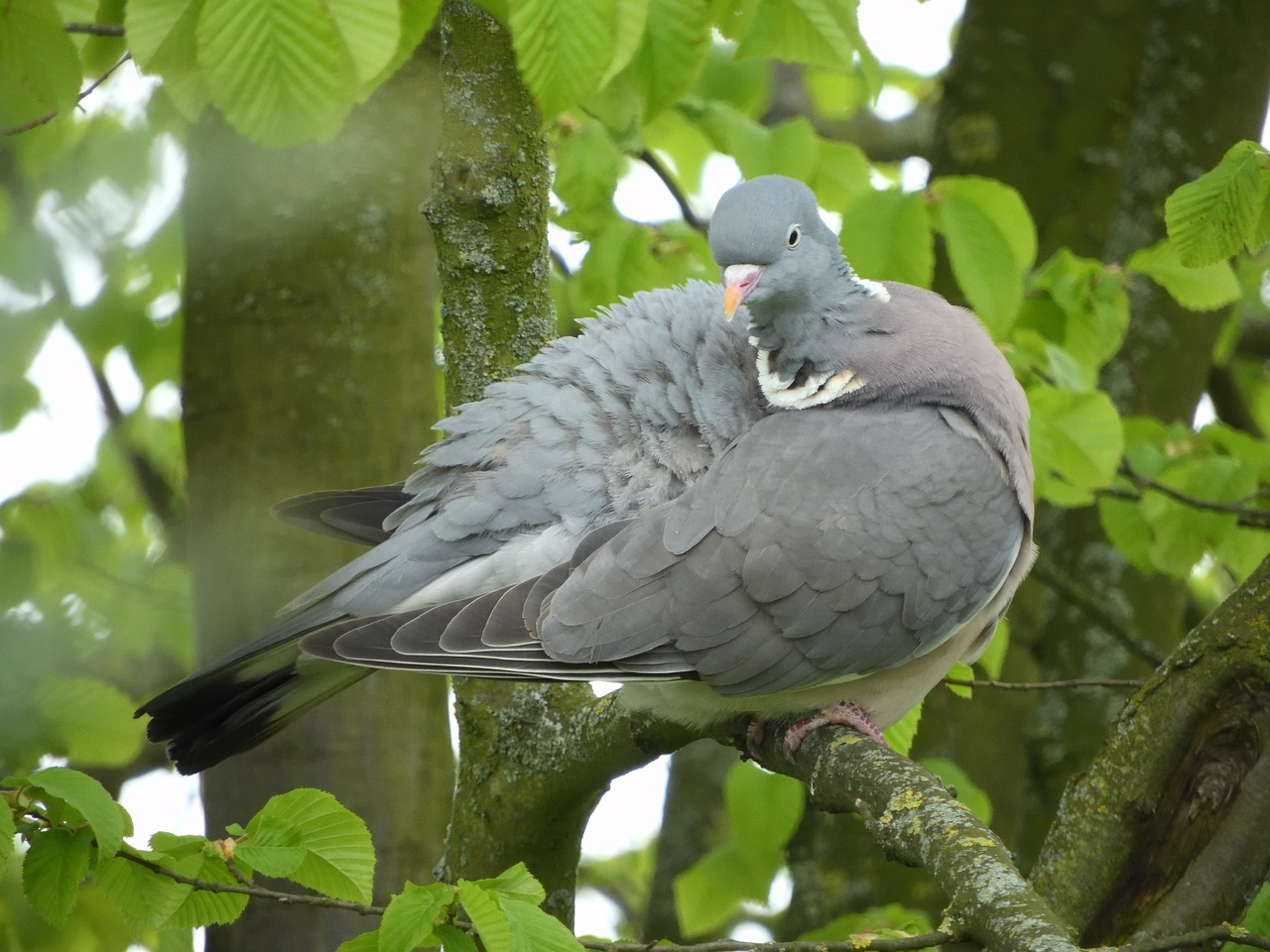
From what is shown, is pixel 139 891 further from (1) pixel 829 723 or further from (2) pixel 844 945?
(1) pixel 829 723

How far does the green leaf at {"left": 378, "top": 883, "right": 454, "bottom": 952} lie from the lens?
1.71 metres

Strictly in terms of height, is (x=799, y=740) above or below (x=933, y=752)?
below

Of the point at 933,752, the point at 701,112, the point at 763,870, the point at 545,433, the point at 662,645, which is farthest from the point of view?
the point at 933,752

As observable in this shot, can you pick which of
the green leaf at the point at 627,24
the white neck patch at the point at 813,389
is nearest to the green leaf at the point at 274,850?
the green leaf at the point at 627,24

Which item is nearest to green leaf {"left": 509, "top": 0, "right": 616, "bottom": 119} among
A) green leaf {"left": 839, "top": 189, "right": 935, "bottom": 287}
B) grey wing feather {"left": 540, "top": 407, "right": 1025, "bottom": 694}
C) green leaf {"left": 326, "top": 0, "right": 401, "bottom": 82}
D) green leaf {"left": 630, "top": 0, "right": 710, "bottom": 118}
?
green leaf {"left": 326, "top": 0, "right": 401, "bottom": 82}

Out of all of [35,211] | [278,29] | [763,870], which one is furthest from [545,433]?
[763,870]

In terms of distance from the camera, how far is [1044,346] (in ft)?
10.5

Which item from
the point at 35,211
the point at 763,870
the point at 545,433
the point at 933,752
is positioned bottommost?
the point at 763,870

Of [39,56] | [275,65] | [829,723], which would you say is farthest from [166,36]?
[829,723]

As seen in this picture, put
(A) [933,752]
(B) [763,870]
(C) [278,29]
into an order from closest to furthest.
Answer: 1. (C) [278,29]
2. (B) [763,870]
3. (A) [933,752]

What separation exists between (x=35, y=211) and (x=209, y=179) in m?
0.41

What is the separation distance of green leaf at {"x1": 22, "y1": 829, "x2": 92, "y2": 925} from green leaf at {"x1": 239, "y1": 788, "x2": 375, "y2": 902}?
0.73 feet

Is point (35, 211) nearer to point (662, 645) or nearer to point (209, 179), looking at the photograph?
point (209, 179)

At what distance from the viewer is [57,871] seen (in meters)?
1.95
